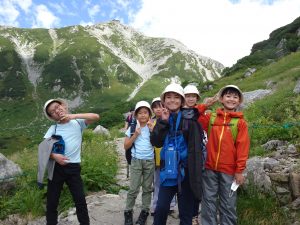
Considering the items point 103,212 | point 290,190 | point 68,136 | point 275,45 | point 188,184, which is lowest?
point 103,212

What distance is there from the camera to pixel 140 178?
6609 mm

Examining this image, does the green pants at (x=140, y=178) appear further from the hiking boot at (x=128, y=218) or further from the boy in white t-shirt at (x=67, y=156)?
the boy in white t-shirt at (x=67, y=156)

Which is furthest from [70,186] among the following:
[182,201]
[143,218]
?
[182,201]

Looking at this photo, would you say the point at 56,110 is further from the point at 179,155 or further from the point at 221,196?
the point at 221,196

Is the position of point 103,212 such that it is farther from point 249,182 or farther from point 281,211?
point 281,211

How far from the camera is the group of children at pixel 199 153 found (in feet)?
15.9

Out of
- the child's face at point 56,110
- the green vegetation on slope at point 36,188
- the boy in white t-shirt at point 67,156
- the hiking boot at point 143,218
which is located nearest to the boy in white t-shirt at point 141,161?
the hiking boot at point 143,218

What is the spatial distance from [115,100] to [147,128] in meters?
168

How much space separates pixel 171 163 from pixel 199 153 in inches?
16.2

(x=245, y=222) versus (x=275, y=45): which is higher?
(x=275, y=45)

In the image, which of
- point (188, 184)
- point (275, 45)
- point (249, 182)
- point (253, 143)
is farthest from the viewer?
point (275, 45)

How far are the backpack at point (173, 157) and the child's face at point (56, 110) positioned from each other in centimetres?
206

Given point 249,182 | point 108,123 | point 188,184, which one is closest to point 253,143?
point 249,182

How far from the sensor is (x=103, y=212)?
24.4ft
